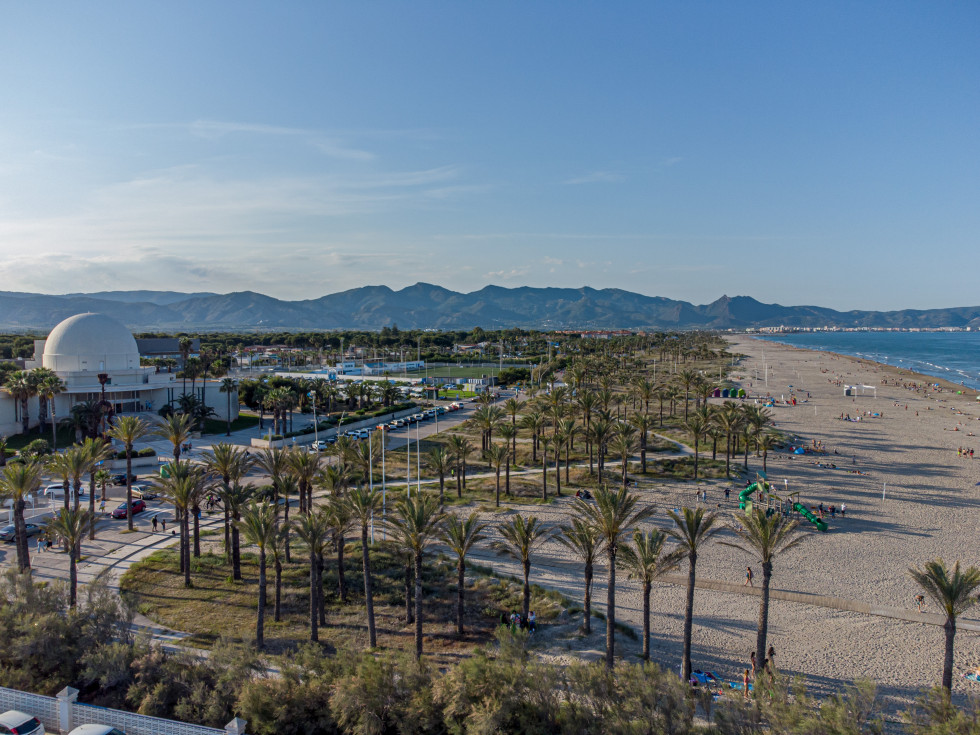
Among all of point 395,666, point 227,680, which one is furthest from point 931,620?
point 227,680

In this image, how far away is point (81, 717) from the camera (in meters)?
14.2

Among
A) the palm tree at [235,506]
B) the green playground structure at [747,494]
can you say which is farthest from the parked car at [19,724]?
the green playground structure at [747,494]

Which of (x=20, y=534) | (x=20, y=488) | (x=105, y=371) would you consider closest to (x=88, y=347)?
(x=105, y=371)

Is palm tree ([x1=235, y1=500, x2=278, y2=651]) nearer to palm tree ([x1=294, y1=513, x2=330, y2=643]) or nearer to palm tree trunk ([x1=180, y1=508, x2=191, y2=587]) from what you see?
palm tree ([x1=294, y1=513, x2=330, y2=643])

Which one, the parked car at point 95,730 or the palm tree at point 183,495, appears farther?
the palm tree at point 183,495

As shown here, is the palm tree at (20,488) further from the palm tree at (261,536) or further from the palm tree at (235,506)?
the palm tree at (261,536)

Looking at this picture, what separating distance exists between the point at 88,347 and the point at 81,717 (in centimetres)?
5528

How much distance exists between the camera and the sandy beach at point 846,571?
63.8ft

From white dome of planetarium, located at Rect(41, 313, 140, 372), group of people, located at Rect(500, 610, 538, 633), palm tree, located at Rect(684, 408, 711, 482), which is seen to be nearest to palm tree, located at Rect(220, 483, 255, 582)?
group of people, located at Rect(500, 610, 538, 633)

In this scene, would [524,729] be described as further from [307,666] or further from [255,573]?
[255,573]

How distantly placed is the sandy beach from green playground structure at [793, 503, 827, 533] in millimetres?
463

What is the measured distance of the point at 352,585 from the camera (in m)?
24.9

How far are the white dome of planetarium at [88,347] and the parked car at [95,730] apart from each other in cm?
5461

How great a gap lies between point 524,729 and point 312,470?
16913 millimetres
